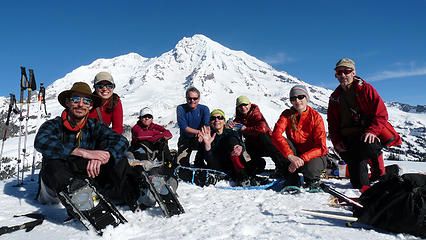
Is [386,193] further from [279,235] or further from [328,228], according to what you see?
[279,235]

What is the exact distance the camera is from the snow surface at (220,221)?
2.43 m

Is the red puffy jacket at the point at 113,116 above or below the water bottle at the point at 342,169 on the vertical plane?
above

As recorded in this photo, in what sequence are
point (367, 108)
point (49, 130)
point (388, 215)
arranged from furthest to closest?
point (367, 108)
point (49, 130)
point (388, 215)

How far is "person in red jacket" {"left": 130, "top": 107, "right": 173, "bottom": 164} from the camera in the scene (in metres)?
5.75

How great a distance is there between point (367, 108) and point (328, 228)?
264 centimetres

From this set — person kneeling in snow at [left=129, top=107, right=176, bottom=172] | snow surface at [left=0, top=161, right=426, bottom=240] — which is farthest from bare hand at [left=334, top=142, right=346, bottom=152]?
person kneeling in snow at [left=129, top=107, right=176, bottom=172]

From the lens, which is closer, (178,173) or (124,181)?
(124,181)

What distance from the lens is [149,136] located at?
5.97 meters

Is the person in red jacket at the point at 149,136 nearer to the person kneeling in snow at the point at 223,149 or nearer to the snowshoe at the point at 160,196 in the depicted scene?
the person kneeling in snow at the point at 223,149

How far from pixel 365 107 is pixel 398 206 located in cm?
241

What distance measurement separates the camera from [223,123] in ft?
17.3

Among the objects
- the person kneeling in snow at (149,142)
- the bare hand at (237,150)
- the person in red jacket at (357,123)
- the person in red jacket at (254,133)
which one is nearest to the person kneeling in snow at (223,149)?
the bare hand at (237,150)

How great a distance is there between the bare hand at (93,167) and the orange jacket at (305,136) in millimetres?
2749

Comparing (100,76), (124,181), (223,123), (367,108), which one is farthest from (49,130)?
(367,108)
